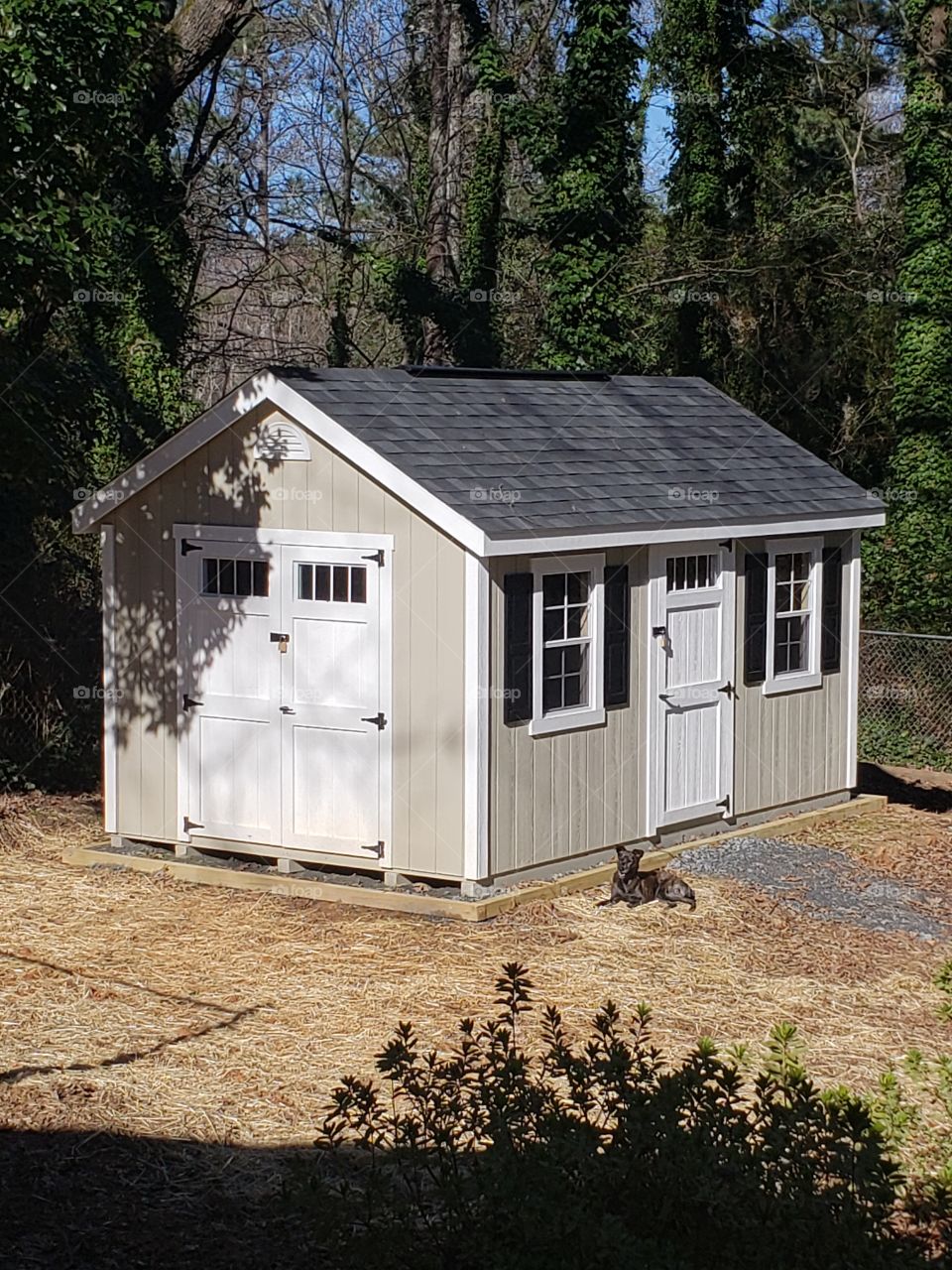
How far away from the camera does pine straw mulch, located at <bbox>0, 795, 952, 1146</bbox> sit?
27.1 ft

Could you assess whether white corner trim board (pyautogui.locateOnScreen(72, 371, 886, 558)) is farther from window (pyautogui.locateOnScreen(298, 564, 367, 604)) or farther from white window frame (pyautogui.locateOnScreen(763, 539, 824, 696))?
window (pyautogui.locateOnScreen(298, 564, 367, 604))

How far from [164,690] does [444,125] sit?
20.0 m

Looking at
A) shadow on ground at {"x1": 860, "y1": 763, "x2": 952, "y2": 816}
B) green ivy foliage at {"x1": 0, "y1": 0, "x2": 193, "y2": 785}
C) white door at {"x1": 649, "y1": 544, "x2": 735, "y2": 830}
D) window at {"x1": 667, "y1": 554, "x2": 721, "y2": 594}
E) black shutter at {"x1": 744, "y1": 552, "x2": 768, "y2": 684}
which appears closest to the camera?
green ivy foliage at {"x1": 0, "y1": 0, "x2": 193, "y2": 785}

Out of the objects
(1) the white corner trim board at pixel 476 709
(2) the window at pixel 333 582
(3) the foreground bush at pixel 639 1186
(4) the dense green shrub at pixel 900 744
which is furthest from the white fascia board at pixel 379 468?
(4) the dense green shrub at pixel 900 744

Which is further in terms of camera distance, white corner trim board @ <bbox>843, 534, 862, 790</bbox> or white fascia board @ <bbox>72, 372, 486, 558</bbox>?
white corner trim board @ <bbox>843, 534, 862, 790</bbox>

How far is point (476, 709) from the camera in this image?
11555 mm

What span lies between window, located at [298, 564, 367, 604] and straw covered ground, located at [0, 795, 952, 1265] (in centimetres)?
219

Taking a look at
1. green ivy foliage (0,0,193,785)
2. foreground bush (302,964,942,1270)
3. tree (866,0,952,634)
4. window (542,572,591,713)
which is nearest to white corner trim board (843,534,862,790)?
window (542,572,591,713)

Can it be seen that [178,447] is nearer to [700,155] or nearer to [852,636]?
[852,636]

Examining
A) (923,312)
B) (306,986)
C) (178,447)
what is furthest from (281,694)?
(923,312)

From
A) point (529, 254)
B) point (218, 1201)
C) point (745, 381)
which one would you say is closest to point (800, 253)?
point (745, 381)

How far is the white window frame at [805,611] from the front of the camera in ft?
46.7

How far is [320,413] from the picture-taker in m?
12.0

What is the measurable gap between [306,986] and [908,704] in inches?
458
